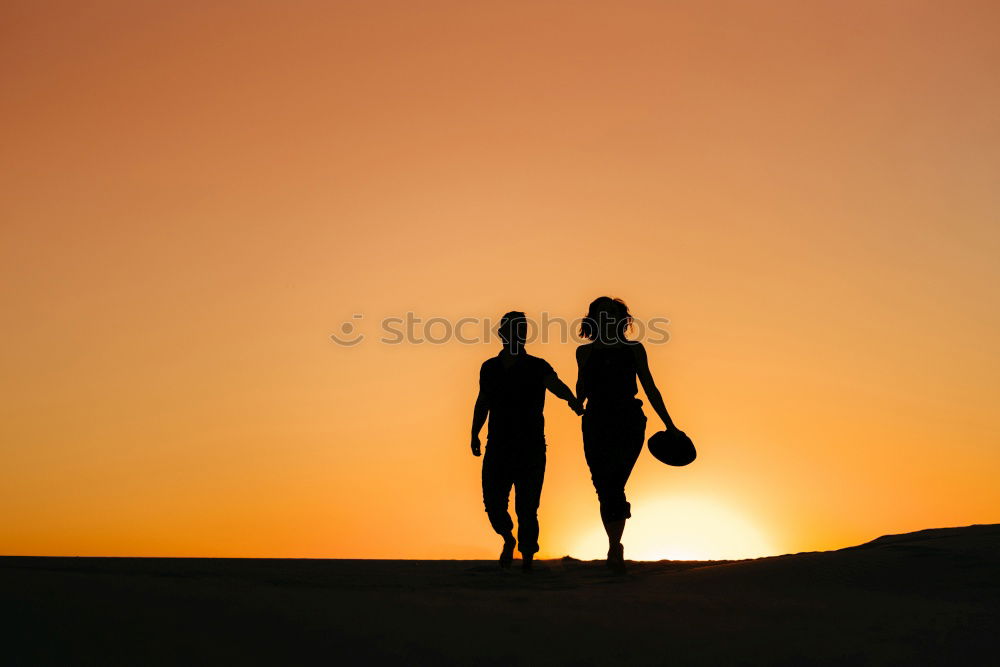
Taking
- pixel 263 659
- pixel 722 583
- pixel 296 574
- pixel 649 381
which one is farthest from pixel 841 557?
pixel 263 659

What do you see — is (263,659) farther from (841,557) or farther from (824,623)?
(841,557)

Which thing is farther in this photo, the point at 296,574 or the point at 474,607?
the point at 296,574

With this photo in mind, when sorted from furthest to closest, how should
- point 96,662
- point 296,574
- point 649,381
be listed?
point 649,381 → point 296,574 → point 96,662

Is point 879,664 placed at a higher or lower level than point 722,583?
lower

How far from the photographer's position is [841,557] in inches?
291

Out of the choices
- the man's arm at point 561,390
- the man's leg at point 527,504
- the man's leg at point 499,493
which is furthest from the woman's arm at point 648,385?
the man's leg at point 499,493

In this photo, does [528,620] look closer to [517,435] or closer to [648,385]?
[648,385]

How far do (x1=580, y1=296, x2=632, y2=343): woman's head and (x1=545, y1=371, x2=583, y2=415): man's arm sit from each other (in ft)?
2.12

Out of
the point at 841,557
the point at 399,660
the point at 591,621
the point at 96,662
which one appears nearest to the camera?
the point at 96,662

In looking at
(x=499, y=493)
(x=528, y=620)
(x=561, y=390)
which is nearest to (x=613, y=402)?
(x=561, y=390)

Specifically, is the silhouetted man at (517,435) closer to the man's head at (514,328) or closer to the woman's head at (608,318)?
the man's head at (514,328)

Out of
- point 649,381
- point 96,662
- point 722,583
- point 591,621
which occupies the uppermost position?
point 649,381

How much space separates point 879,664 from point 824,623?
2.40 feet

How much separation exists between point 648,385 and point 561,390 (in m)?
0.84
